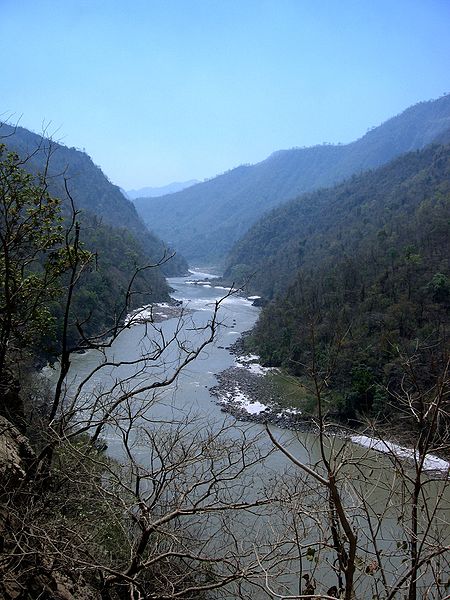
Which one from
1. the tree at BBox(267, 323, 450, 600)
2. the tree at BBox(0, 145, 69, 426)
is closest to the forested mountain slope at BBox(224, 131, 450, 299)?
the tree at BBox(0, 145, 69, 426)

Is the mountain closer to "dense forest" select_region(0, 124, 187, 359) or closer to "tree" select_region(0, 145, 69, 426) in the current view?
"dense forest" select_region(0, 124, 187, 359)

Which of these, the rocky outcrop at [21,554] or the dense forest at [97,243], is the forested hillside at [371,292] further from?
the dense forest at [97,243]

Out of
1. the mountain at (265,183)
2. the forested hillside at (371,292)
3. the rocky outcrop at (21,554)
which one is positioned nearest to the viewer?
the rocky outcrop at (21,554)

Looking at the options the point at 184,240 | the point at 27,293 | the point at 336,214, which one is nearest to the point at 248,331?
the point at 27,293

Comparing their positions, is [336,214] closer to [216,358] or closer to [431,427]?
[216,358]

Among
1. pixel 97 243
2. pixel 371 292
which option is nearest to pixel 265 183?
pixel 97 243

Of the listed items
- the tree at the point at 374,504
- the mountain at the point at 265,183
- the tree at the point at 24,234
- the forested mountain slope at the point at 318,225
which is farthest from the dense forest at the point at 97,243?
the mountain at the point at 265,183
